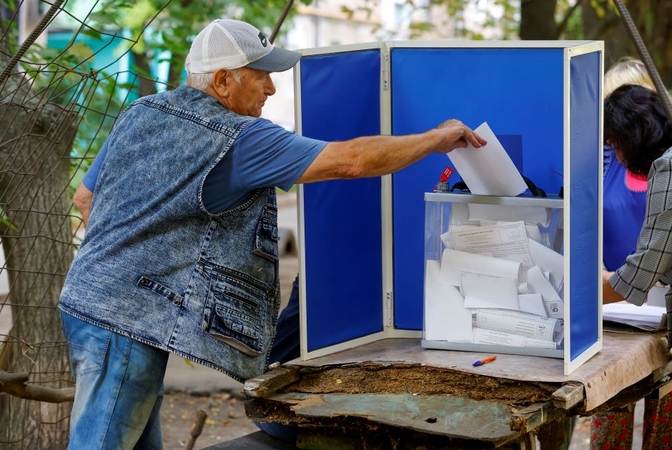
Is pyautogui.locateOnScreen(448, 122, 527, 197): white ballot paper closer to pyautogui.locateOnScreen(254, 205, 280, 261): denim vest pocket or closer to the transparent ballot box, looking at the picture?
the transparent ballot box

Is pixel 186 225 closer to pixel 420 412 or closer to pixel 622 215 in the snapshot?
pixel 420 412

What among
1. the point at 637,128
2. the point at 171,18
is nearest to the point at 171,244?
the point at 637,128

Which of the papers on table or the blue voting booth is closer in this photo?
the blue voting booth

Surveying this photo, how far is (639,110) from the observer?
364 cm

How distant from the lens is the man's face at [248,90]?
2.91 metres

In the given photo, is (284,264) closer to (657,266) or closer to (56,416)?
(56,416)

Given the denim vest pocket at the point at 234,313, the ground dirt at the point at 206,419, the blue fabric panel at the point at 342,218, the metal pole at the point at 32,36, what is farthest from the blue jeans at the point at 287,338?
the ground dirt at the point at 206,419

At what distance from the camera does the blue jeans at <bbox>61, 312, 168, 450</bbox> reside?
2.81 meters

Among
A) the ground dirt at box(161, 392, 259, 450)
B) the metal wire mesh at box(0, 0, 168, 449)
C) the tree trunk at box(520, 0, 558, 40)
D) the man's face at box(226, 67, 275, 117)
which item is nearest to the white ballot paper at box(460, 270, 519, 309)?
the man's face at box(226, 67, 275, 117)

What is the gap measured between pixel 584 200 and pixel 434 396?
729 mm

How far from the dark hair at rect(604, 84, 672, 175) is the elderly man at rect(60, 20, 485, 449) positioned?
3.28 feet

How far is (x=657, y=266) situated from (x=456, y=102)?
2.73 feet

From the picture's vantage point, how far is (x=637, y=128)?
361 centimetres

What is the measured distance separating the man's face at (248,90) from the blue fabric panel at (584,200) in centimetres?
88
